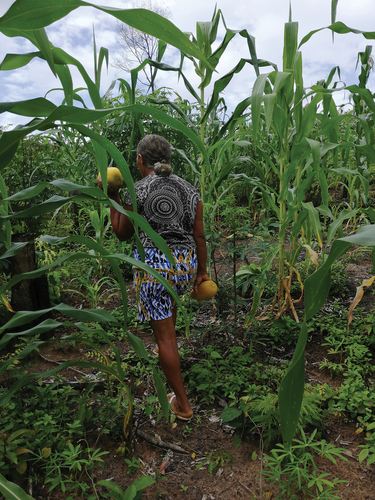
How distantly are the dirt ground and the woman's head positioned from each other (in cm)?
118

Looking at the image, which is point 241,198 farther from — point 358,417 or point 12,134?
point 12,134

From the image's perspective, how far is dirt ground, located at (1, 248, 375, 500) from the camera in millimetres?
1254

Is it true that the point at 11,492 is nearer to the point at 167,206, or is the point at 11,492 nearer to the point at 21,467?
the point at 21,467

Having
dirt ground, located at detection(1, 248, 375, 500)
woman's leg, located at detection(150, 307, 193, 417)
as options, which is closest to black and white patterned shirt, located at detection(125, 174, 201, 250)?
woman's leg, located at detection(150, 307, 193, 417)

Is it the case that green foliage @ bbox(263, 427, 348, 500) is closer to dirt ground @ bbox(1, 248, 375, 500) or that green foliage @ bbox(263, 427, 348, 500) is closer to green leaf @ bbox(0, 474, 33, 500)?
dirt ground @ bbox(1, 248, 375, 500)

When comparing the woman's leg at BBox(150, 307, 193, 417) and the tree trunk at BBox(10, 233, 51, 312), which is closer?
the woman's leg at BBox(150, 307, 193, 417)

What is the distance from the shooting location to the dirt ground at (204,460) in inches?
49.4

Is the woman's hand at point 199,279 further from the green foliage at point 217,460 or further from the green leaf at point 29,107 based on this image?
the green leaf at point 29,107

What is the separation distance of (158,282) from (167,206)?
389mm

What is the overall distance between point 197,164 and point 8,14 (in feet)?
6.89

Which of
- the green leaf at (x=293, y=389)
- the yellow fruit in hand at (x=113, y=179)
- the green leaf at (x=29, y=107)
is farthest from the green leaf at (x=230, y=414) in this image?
the green leaf at (x=29, y=107)

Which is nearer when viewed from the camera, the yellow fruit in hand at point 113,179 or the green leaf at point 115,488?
the green leaf at point 115,488

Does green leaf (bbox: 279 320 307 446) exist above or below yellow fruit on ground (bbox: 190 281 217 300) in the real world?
above

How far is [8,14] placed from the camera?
1.84 feet
